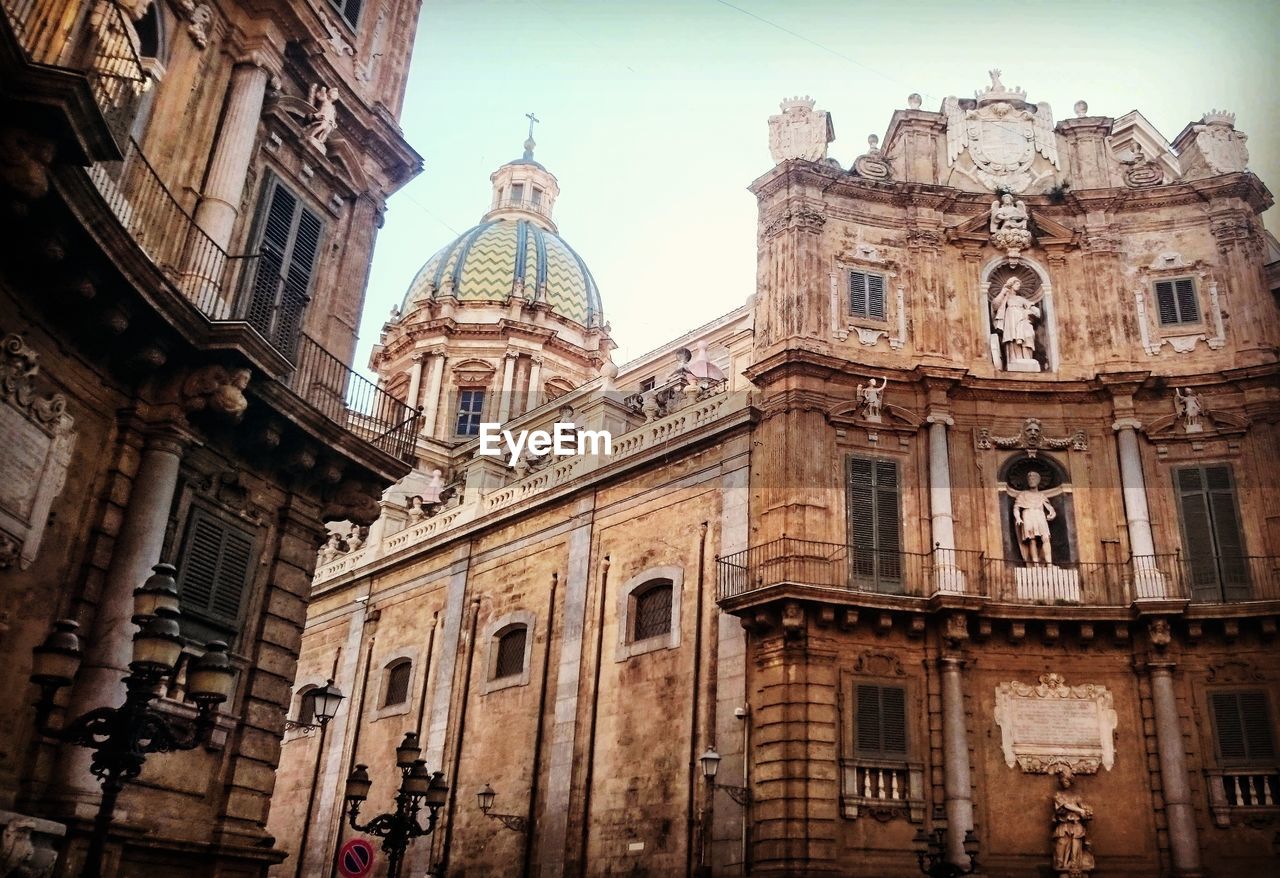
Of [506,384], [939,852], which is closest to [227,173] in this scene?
[939,852]

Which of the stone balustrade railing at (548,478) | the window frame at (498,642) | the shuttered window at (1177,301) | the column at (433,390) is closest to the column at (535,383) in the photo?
the column at (433,390)

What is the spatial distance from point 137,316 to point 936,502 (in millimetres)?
14754

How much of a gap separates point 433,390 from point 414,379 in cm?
112

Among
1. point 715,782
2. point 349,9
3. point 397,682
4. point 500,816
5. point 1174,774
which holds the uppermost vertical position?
point 349,9

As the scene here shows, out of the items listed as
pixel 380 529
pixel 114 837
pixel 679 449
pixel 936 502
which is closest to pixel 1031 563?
pixel 936 502

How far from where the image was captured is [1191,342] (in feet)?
73.2

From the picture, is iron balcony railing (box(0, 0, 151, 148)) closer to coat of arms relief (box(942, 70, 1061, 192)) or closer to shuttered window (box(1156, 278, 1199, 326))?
coat of arms relief (box(942, 70, 1061, 192))

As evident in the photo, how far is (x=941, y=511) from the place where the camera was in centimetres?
2120

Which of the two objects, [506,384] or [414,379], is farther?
[414,379]

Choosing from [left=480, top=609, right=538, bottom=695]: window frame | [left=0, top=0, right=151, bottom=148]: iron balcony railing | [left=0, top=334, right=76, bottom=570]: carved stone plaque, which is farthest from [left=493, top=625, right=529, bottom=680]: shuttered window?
[left=0, top=0, right=151, bottom=148]: iron balcony railing

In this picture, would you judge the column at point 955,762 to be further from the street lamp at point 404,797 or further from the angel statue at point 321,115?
the angel statue at point 321,115

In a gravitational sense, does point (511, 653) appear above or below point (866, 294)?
below

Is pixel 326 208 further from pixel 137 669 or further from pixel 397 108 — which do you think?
pixel 137 669

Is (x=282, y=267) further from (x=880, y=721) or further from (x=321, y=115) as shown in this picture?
(x=880, y=721)
